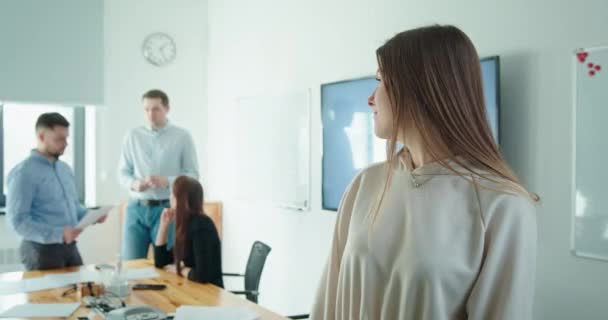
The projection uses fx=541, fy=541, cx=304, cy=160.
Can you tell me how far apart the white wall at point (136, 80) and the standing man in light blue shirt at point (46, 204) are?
4.48 ft

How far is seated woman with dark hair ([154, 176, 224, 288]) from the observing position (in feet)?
8.79

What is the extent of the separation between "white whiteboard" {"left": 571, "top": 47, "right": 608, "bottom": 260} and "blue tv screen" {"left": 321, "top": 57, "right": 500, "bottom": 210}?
1.15 metres

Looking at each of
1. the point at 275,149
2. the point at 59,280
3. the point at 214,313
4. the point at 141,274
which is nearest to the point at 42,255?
the point at 59,280

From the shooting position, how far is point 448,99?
113 cm

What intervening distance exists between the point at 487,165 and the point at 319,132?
2.75m

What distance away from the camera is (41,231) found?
301cm

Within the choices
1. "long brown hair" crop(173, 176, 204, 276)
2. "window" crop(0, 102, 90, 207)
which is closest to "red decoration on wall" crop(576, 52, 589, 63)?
"long brown hair" crop(173, 176, 204, 276)

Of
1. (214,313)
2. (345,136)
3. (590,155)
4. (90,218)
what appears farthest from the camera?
(345,136)

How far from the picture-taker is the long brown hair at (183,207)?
284 centimetres

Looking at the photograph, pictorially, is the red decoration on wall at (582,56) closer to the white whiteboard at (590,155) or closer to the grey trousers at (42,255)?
the white whiteboard at (590,155)

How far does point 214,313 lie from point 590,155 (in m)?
1.68

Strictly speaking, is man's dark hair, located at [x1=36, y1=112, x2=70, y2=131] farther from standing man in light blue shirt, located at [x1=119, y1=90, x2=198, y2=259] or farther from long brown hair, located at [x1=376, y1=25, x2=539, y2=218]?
long brown hair, located at [x1=376, y1=25, x2=539, y2=218]

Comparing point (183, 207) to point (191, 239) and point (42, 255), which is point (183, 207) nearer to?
point (191, 239)

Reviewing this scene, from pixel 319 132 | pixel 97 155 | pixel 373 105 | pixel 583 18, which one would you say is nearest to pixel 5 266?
pixel 97 155
